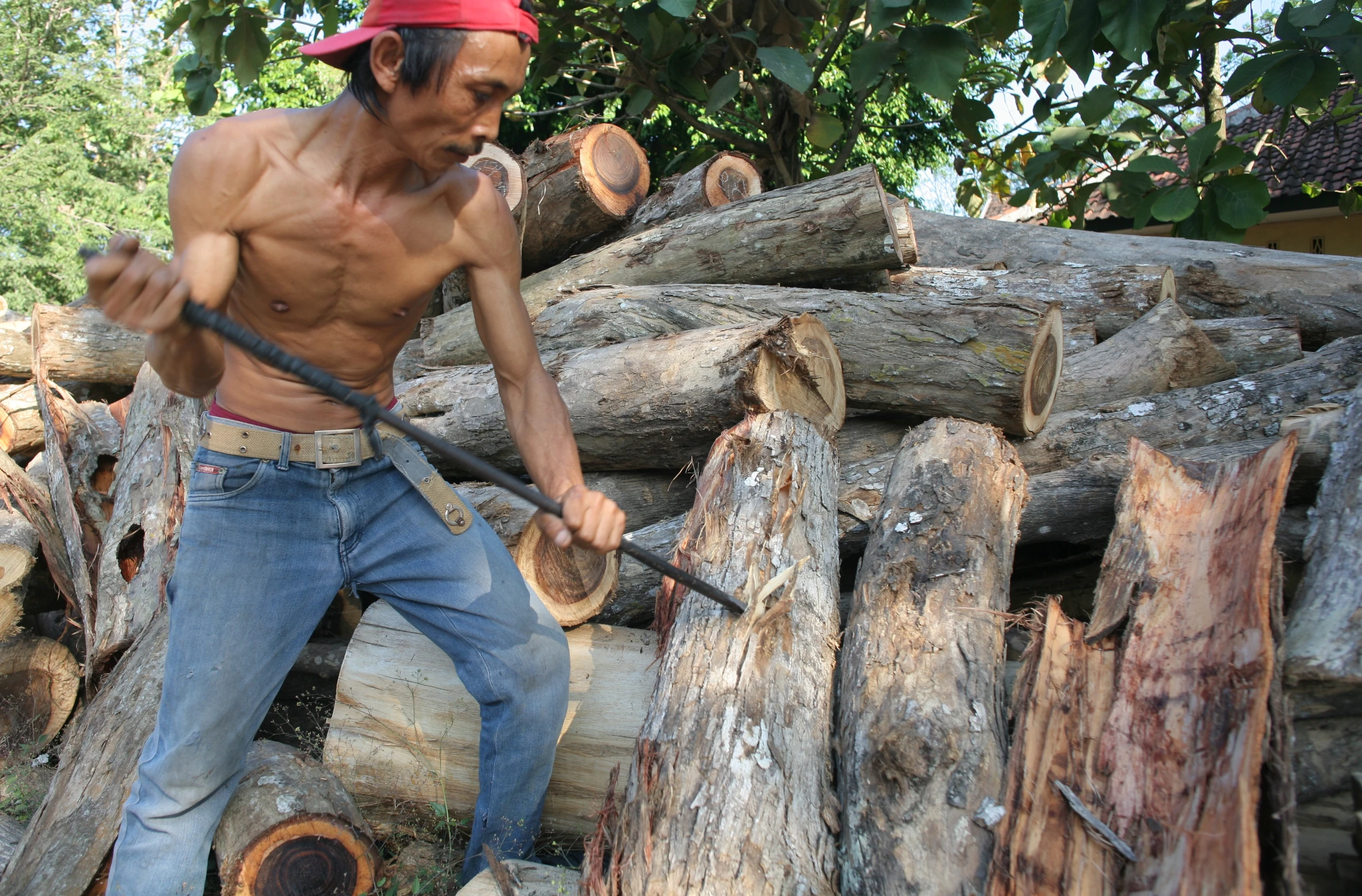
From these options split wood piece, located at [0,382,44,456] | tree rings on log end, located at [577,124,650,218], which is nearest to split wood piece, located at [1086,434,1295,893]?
tree rings on log end, located at [577,124,650,218]

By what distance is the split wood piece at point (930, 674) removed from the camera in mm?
1995

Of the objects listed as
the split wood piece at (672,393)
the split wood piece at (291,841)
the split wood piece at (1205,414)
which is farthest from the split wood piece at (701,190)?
the split wood piece at (291,841)

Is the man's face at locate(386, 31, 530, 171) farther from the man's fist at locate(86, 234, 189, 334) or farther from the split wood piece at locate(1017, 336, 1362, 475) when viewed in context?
the split wood piece at locate(1017, 336, 1362, 475)

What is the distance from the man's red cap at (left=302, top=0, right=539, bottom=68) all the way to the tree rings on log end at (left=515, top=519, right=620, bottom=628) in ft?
5.19

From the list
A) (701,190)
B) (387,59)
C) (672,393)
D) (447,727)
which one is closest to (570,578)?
(447,727)

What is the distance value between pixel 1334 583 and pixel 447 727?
253 centimetres

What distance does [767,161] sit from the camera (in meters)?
7.50

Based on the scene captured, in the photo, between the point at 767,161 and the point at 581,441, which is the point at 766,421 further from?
the point at 767,161

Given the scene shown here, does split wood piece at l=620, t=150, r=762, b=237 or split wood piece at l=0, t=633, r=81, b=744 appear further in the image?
split wood piece at l=620, t=150, r=762, b=237

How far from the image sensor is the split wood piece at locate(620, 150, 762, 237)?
547 cm

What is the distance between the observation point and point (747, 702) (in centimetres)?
231

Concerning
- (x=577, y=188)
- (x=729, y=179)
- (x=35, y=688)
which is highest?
(x=729, y=179)

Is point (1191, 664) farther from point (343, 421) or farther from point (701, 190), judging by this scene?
point (701, 190)

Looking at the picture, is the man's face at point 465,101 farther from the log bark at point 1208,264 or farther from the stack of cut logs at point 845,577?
the log bark at point 1208,264
